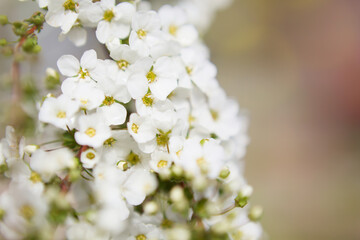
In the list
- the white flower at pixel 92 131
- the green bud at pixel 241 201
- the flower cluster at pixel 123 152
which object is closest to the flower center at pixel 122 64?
the flower cluster at pixel 123 152

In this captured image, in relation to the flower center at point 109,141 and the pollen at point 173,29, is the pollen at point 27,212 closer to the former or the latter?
the flower center at point 109,141

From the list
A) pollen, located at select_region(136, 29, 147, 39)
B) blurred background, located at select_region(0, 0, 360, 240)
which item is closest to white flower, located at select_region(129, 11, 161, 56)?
pollen, located at select_region(136, 29, 147, 39)

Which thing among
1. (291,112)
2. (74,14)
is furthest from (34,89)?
(291,112)

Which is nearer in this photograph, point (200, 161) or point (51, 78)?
point (200, 161)

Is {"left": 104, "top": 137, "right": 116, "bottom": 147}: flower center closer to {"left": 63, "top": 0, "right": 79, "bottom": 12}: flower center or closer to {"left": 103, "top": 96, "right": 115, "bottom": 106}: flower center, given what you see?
{"left": 103, "top": 96, "right": 115, "bottom": 106}: flower center

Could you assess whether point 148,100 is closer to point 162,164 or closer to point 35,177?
point 162,164

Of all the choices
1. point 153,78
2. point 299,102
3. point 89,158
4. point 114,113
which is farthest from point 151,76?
point 299,102

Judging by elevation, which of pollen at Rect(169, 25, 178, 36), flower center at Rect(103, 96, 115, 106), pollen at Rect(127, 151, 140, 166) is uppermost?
pollen at Rect(169, 25, 178, 36)
